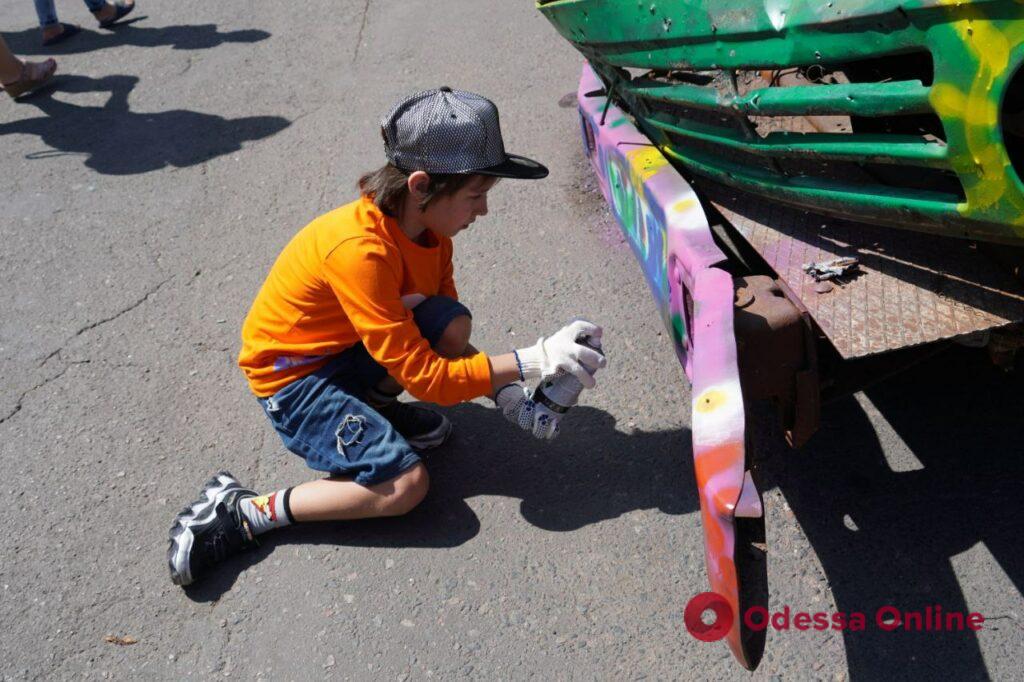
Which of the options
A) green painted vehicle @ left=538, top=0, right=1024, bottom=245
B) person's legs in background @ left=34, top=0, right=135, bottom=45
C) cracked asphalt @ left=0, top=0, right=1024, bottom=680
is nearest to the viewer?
green painted vehicle @ left=538, top=0, right=1024, bottom=245

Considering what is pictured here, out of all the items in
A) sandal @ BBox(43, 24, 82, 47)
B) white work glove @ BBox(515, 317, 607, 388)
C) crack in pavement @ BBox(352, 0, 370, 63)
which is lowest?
sandal @ BBox(43, 24, 82, 47)

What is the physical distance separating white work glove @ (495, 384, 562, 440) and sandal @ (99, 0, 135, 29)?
5.42 m

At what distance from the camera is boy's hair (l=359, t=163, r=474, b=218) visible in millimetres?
2441

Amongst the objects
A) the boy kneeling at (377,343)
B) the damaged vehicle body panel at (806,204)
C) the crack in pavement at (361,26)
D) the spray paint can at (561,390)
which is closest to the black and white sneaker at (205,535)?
the boy kneeling at (377,343)

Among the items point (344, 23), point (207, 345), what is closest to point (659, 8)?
point (207, 345)

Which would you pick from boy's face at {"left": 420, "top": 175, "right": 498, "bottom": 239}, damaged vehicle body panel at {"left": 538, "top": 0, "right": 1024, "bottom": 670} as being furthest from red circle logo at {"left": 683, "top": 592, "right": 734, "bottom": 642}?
boy's face at {"left": 420, "top": 175, "right": 498, "bottom": 239}

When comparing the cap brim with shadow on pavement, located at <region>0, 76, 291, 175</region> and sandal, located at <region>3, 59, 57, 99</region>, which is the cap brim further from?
sandal, located at <region>3, 59, 57, 99</region>

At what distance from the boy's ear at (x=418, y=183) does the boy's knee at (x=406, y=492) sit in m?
0.74

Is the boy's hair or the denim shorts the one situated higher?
the boy's hair

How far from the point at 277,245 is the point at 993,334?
291 centimetres

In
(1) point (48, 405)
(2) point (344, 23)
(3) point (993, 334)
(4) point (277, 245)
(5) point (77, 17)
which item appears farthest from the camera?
(5) point (77, 17)

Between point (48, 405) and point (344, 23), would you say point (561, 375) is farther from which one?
point (344, 23)

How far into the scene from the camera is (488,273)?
147 inches

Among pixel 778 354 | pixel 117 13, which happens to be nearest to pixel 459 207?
pixel 778 354
